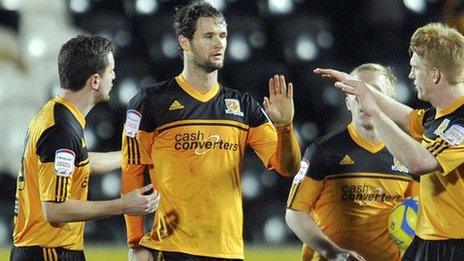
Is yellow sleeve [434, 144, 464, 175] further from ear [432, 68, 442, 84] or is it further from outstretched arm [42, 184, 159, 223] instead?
outstretched arm [42, 184, 159, 223]

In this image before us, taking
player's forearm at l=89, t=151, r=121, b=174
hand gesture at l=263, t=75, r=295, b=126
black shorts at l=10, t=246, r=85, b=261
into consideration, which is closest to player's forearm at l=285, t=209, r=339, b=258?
hand gesture at l=263, t=75, r=295, b=126

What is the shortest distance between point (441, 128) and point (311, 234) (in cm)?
82

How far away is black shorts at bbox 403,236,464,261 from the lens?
140 inches

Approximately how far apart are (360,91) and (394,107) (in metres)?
0.49

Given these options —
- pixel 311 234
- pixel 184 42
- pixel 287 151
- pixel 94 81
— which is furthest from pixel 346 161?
pixel 94 81

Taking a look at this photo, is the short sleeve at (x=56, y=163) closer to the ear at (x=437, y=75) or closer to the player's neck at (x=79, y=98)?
the player's neck at (x=79, y=98)

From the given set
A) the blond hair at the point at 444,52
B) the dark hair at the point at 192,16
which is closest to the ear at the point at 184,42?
the dark hair at the point at 192,16

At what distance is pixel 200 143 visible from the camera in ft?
12.6

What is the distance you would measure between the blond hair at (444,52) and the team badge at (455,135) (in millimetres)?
175

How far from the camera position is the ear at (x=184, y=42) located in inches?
157

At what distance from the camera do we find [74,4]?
5762mm

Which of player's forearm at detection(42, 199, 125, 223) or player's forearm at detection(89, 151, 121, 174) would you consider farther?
player's forearm at detection(89, 151, 121, 174)

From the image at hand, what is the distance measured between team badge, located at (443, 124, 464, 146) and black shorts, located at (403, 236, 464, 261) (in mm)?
339

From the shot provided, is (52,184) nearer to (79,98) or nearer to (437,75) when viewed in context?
(79,98)
